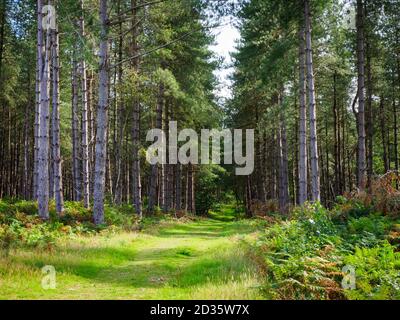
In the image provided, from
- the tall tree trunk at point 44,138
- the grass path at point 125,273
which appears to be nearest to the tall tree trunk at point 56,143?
the tall tree trunk at point 44,138

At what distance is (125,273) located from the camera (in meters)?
9.46

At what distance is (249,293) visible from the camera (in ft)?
21.3

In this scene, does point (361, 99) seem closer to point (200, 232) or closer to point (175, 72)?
point (200, 232)

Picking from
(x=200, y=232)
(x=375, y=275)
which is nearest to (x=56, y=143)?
(x=200, y=232)

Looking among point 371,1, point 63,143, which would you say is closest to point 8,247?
point 371,1

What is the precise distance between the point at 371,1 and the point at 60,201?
14.7 metres

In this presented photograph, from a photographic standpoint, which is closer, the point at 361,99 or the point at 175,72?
the point at 361,99

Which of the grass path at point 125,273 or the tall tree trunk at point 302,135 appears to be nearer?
the grass path at point 125,273

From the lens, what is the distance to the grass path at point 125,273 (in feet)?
23.2

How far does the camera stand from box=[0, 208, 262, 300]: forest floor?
7.06 m

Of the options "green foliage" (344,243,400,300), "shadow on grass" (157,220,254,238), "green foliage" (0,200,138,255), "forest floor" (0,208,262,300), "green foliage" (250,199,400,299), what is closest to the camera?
"green foliage" (344,243,400,300)

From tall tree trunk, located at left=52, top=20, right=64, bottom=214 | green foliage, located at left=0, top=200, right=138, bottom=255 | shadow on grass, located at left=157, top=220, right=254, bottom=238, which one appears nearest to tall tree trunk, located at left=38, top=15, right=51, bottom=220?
green foliage, located at left=0, top=200, right=138, bottom=255

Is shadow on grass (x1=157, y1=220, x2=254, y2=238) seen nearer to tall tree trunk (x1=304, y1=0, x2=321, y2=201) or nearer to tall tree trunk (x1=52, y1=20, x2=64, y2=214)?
tall tree trunk (x1=52, y1=20, x2=64, y2=214)

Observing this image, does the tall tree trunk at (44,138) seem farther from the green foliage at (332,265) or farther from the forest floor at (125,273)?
the green foliage at (332,265)
